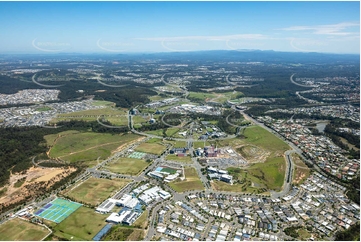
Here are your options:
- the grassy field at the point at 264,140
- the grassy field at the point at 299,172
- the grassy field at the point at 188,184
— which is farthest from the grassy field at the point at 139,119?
the grassy field at the point at 299,172

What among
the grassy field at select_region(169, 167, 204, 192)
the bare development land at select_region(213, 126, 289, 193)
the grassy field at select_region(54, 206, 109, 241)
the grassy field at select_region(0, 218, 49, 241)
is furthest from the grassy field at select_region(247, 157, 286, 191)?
the grassy field at select_region(0, 218, 49, 241)

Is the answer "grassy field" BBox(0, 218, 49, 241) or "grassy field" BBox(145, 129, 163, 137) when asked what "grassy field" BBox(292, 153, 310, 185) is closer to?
"grassy field" BBox(145, 129, 163, 137)

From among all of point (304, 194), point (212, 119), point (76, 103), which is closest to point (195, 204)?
point (304, 194)

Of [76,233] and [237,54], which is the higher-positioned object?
[237,54]

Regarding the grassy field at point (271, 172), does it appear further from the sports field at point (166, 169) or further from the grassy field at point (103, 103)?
the grassy field at point (103, 103)

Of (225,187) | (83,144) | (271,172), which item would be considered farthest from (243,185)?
(83,144)

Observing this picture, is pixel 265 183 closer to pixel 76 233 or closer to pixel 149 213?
pixel 149 213


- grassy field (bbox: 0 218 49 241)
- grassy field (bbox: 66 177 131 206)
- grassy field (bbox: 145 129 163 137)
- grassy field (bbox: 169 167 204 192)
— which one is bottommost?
grassy field (bbox: 0 218 49 241)
